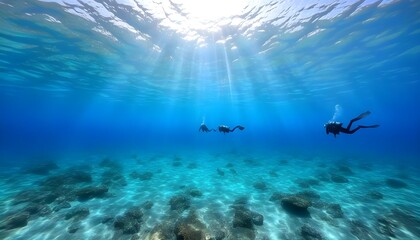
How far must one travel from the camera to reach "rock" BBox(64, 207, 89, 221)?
9.12 m

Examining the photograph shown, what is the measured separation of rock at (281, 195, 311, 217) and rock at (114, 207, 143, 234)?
6.99 m

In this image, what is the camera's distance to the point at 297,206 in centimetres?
945

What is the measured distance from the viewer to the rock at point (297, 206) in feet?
30.4

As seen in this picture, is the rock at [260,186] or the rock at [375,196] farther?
the rock at [260,186]

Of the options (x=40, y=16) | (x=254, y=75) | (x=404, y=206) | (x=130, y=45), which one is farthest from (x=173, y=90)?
(x=404, y=206)

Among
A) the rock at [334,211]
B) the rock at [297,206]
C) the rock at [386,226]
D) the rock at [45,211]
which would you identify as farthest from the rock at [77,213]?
the rock at [386,226]

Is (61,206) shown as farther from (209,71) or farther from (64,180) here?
(209,71)

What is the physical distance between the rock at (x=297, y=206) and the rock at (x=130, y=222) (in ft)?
22.9

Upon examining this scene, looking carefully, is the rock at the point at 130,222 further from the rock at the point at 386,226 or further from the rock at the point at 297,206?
the rock at the point at 386,226

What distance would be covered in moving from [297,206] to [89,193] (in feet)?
37.5

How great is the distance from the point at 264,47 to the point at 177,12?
8837mm

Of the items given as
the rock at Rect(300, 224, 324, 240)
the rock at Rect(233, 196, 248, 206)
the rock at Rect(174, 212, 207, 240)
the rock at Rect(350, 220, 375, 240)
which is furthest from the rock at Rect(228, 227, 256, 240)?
the rock at Rect(350, 220, 375, 240)

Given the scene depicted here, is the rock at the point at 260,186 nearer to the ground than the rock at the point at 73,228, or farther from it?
farther from it

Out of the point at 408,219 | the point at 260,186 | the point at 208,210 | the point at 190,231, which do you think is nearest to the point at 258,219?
the point at 208,210
